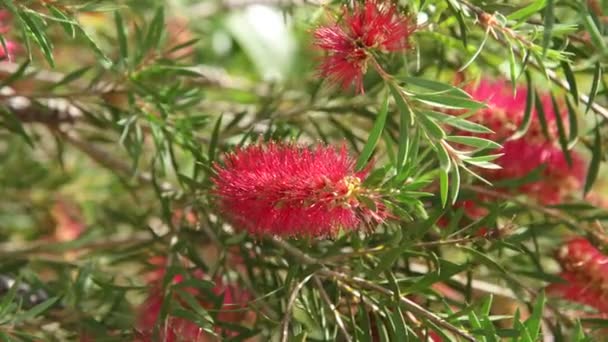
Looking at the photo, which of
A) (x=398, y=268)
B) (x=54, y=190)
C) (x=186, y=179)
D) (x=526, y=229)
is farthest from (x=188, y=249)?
(x=54, y=190)

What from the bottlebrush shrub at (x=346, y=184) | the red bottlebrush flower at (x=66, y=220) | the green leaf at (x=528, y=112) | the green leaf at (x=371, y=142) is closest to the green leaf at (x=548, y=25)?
the bottlebrush shrub at (x=346, y=184)

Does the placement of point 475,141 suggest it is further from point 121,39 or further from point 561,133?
point 121,39

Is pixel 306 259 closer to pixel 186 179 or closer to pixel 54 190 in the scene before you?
pixel 186 179

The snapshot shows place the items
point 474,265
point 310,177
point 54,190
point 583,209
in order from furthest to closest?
1. point 54,190
2. point 583,209
3. point 474,265
4. point 310,177

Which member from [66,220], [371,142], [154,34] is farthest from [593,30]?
[66,220]

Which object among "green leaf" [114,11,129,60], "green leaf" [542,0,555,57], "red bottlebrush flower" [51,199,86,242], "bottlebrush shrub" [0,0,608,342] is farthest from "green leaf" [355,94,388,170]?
"red bottlebrush flower" [51,199,86,242]

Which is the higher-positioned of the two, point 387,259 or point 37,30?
point 37,30
